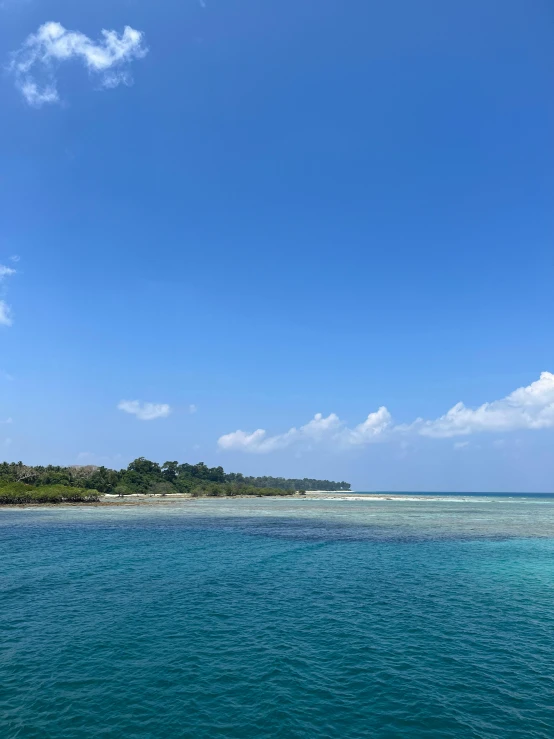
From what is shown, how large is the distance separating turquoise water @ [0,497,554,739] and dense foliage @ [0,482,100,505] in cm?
9131

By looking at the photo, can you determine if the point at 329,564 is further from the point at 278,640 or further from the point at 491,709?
the point at 491,709

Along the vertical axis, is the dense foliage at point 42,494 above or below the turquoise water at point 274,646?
above

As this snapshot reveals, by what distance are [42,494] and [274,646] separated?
423 ft

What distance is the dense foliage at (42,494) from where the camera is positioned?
127m

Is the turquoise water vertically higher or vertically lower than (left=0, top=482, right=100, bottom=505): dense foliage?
Result: lower

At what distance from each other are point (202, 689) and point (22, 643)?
11814 millimetres

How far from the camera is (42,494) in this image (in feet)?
428

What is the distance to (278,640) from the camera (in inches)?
977

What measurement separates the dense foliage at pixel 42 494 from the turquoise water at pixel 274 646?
91.3m

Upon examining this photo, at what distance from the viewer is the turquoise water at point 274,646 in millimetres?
17328

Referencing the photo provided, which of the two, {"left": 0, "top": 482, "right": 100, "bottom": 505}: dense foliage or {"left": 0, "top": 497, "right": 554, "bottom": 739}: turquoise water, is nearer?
{"left": 0, "top": 497, "right": 554, "bottom": 739}: turquoise water

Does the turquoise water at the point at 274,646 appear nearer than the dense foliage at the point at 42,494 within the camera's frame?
Yes

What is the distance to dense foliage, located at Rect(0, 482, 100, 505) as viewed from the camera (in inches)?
4985

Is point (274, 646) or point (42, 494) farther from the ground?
point (42, 494)
